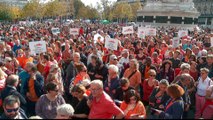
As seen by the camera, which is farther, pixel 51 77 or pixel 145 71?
pixel 145 71

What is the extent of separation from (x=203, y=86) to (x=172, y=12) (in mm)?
48295

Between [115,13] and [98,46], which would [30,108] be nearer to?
[98,46]

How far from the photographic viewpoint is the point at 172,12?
5641 centimetres

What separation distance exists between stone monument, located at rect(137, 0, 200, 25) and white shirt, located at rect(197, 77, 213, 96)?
158 ft

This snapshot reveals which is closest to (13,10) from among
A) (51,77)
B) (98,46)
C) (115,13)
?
(115,13)

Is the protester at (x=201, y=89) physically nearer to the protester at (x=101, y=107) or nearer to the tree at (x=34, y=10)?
the protester at (x=101, y=107)

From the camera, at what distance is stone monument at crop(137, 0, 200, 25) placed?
56.6 metres

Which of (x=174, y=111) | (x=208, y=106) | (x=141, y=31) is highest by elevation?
(x=141, y=31)

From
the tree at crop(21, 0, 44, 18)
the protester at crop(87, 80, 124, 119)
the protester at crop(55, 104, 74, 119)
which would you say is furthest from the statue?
the protester at crop(55, 104, 74, 119)

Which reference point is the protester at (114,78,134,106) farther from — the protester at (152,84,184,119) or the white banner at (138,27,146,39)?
the white banner at (138,27,146,39)

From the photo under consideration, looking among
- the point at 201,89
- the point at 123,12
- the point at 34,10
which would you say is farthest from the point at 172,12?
the point at 201,89

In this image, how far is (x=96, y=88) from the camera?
6195mm

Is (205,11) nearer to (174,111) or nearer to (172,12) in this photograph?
(172,12)

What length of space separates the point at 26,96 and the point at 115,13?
89961 mm
